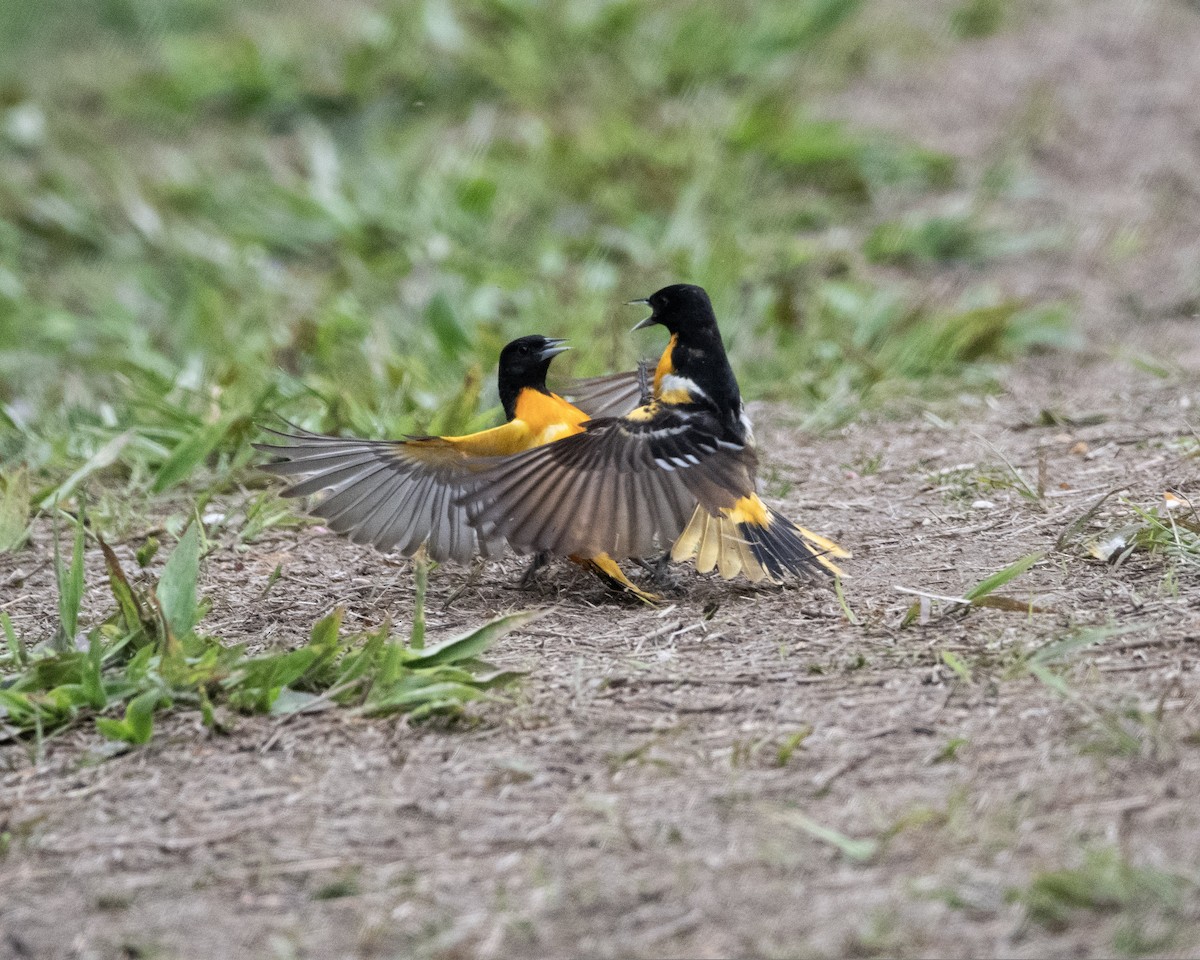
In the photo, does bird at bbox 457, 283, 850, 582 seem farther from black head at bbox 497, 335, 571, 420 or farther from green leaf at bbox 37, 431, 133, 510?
green leaf at bbox 37, 431, 133, 510

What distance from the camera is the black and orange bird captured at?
451cm

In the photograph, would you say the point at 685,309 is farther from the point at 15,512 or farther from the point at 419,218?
the point at 419,218

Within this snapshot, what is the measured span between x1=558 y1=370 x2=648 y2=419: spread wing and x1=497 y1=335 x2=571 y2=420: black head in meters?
0.57

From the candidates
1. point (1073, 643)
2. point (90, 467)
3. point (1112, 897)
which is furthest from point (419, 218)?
point (1112, 897)

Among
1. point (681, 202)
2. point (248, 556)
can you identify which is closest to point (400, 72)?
point (681, 202)

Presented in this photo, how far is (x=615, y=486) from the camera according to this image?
430cm

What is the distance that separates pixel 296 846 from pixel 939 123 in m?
7.70

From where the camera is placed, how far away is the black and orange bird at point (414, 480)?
4.51 metres

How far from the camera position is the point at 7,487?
523 centimetres

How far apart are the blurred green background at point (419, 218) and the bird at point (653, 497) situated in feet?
4.39

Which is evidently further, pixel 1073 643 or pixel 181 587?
pixel 181 587

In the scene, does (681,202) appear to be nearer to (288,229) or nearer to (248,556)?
(288,229)

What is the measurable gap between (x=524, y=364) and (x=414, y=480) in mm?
554

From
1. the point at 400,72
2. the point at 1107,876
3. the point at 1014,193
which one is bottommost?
the point at 1107,876
